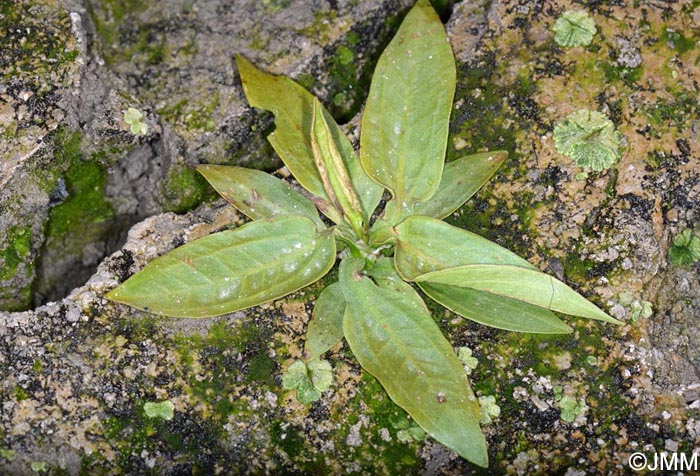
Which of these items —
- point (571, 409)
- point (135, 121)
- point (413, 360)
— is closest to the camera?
point (413, 360)

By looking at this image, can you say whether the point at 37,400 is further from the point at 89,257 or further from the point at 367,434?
the point at 367,434

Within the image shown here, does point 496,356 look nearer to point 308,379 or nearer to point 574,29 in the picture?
point 308,379

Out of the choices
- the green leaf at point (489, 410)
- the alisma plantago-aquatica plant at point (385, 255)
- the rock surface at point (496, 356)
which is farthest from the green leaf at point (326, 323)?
the green leaf at point (489, 410)

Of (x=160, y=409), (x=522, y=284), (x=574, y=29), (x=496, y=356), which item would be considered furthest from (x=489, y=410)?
(x=574, y=29)

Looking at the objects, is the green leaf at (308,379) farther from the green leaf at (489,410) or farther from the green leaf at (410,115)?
the green leaf at (410,115)

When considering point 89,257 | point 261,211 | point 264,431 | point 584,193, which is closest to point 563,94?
point 584,193

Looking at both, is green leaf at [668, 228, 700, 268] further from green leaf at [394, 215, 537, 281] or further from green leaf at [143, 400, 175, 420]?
green leaf at [143, 400, 175, 420]
